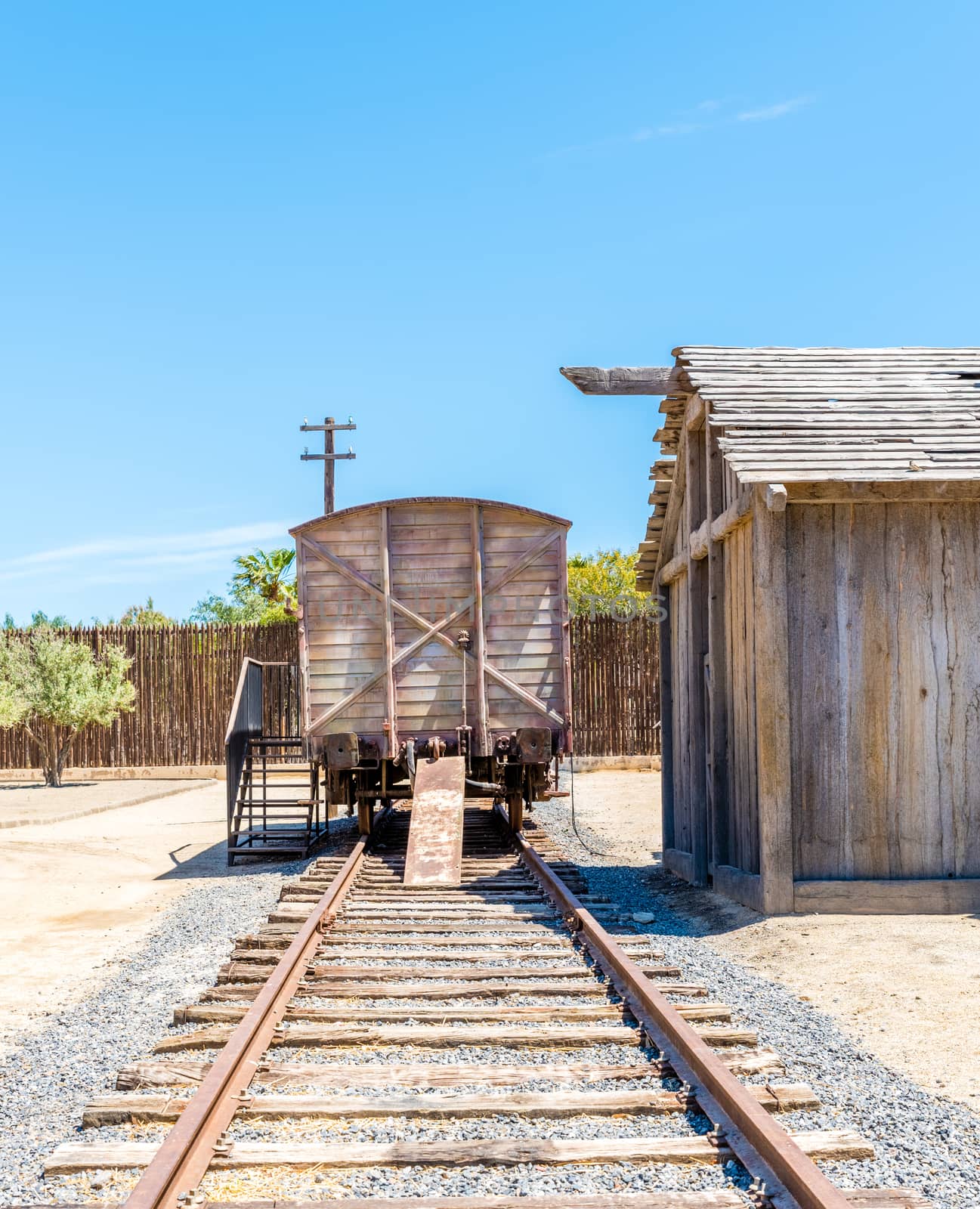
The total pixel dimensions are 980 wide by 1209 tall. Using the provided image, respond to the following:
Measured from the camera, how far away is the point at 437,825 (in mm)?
10883

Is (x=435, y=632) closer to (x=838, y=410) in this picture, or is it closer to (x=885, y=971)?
(x=838, y=410)

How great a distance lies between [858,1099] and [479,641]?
8576mm

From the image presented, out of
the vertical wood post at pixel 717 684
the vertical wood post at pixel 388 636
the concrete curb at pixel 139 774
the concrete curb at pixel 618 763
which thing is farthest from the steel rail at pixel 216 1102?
the concrete curb at pixel 139 774

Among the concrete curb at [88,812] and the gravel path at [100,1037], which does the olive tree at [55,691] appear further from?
the gravel path at [100,1037]

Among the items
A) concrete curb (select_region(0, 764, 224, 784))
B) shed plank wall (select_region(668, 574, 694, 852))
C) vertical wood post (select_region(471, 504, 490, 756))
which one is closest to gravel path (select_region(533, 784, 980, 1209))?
shed plank wall (select_region(668, 574, 694, 852))

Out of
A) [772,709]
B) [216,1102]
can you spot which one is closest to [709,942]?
[772,709]

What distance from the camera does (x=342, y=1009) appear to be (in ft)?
18.2

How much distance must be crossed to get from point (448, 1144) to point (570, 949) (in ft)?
11.2

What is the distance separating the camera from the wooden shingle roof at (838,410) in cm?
832

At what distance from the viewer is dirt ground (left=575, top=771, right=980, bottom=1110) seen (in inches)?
206

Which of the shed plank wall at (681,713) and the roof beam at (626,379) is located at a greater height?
the roof beam at (626,379)

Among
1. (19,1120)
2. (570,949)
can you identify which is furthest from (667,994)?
(19,1120)

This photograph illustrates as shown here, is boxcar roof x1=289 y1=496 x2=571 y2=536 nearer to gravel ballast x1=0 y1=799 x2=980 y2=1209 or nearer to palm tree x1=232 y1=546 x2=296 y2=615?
gravel ballast x1=0 y1=799 x2=980 y2=1209

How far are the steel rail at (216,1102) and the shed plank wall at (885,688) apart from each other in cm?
390
